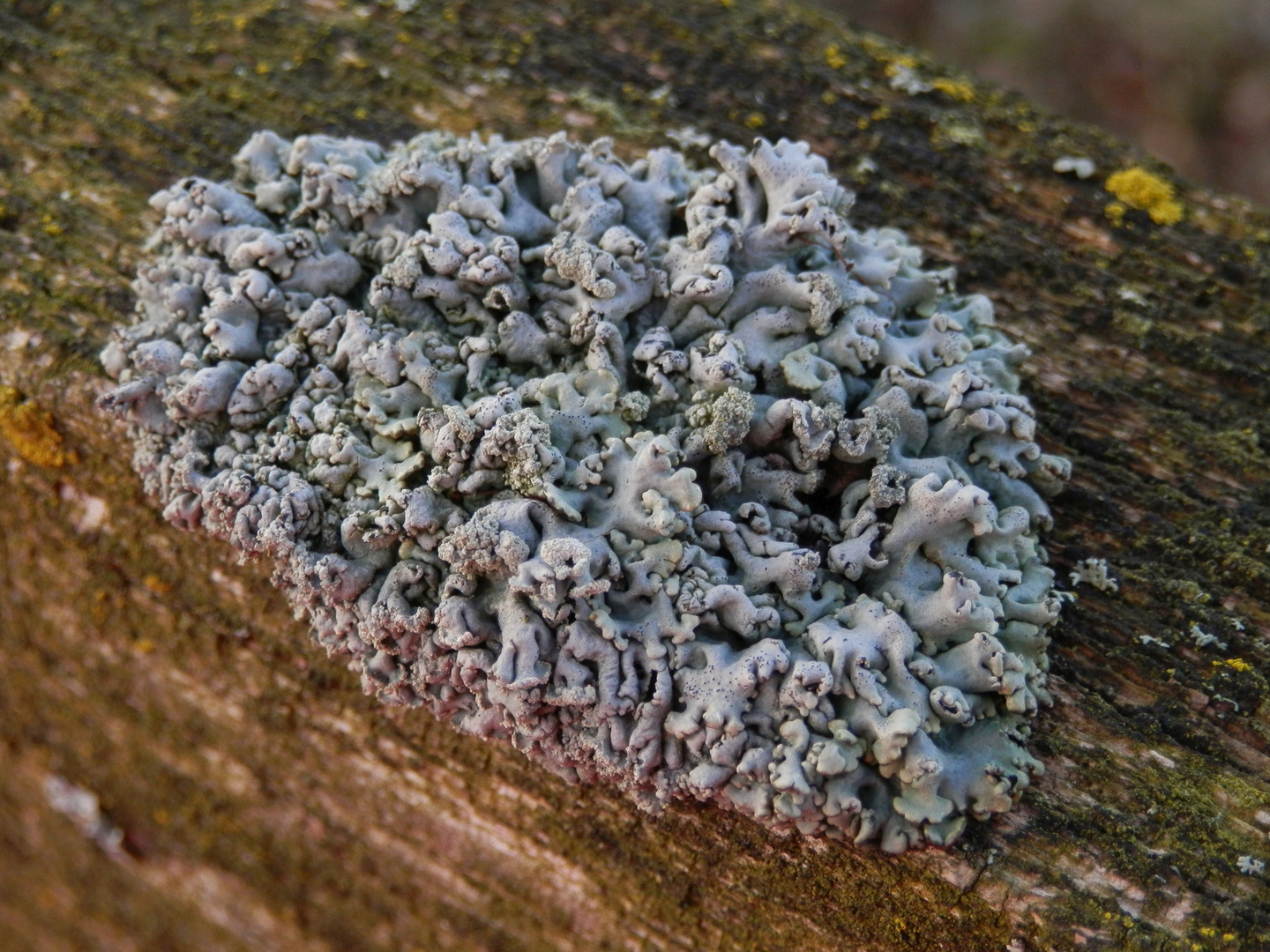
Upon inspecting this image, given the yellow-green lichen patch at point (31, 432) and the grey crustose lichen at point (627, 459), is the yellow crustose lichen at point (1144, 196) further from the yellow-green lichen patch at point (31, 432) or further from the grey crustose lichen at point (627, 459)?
the yellow-green lichen patch at point (31, 432)

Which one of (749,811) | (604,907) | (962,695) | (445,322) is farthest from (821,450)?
(604,907)

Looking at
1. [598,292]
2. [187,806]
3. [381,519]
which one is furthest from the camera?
[187,806]

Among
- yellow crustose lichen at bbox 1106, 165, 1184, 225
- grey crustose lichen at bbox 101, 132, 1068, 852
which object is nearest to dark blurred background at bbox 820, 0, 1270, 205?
yellow crustose lichen at bbox 1106, 165, 1184, 225

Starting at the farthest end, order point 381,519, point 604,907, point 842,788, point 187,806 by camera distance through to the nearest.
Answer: point 187,806
point 604,907
point 381,519
point 842,788

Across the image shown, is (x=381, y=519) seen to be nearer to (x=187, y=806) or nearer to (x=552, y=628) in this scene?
(x=552, y=628)

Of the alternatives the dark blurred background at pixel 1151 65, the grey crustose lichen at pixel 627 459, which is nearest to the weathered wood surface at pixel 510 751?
the grey crustose lichen at pixel 627 459

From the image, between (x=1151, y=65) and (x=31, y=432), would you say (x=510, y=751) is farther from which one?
(x=1151, y=65)

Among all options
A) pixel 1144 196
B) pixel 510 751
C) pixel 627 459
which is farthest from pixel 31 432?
pixel 1144 196
